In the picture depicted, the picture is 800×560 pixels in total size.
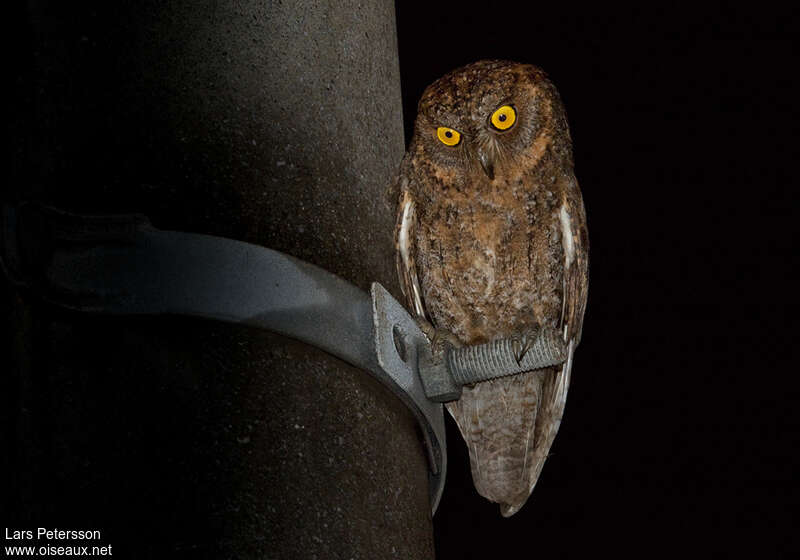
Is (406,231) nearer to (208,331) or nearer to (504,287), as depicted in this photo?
(504,287)

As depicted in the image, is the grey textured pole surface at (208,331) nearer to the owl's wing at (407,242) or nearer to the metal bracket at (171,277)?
the metal bracket at (171,277)

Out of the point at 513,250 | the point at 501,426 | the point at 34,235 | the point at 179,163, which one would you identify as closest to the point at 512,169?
the point at 513,250

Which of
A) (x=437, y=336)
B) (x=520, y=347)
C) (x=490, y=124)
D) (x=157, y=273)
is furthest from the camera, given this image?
(x=490, y=124)

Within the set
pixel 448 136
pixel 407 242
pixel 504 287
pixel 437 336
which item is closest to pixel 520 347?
pixel 437 336

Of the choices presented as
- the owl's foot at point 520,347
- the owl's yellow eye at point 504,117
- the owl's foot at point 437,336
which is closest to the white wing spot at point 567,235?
the owl's yellow eye at point 504,117

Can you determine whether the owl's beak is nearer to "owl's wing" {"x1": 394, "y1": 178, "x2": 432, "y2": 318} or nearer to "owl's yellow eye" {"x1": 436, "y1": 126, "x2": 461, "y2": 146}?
"owl's yellow eye" {"x1": 436, "y1": 126, "x2": 461, "y2": 146}

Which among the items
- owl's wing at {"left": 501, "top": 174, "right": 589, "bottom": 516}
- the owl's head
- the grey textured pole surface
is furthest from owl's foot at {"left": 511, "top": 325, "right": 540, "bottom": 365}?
the owl's head

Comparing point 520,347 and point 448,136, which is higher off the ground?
point 448,136

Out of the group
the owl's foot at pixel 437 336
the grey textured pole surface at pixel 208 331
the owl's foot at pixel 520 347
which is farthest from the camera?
the owl's foot at pixel 437 336
